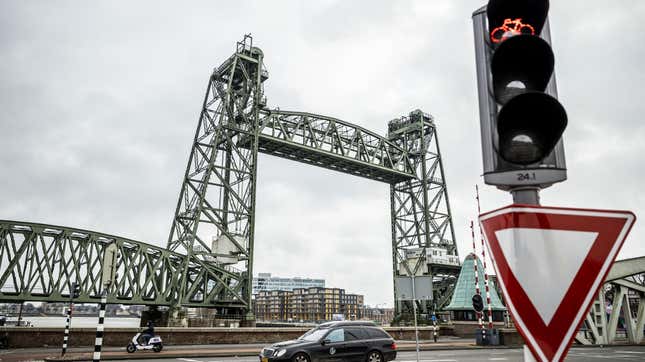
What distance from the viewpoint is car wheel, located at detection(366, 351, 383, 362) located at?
14.4 m

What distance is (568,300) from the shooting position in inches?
79.0

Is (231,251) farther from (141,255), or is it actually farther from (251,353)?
(251,353)

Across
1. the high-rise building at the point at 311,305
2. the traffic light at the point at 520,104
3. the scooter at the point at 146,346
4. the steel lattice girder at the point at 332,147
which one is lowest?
the high-rise building at the point at 311,305

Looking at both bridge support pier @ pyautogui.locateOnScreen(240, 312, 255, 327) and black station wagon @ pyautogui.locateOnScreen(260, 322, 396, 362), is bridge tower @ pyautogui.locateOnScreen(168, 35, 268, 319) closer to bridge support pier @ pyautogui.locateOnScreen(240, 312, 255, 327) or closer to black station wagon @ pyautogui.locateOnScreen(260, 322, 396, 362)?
bridge support pier @ pyautogui.locateOnScreen(240, 312, 255, 327)

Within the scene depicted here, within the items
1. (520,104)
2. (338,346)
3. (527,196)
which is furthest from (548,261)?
(338,346)

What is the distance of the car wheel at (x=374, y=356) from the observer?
14.4m

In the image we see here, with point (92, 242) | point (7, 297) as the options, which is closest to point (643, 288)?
point (92, 242)

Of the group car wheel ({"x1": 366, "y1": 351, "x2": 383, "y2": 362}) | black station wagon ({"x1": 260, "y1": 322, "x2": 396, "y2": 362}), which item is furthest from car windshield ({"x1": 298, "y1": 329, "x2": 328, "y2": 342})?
car wheel ({"x1": 366, "y1": 351, "x2": 383, "y2": 362})

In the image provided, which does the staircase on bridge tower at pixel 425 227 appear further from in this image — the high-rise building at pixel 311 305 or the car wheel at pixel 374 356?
the high-rise building at pixel 311 305

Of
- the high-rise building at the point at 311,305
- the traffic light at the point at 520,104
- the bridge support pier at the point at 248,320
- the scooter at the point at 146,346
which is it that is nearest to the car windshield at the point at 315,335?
the scooter at the point at 146,346

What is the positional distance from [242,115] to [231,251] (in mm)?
12749

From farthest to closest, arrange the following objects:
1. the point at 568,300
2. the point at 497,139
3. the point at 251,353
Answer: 1. the point at 251,353
2. the point at 497,139
3. the point at 568,300

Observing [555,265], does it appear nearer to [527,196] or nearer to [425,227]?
[527,196]

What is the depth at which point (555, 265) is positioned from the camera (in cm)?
203
